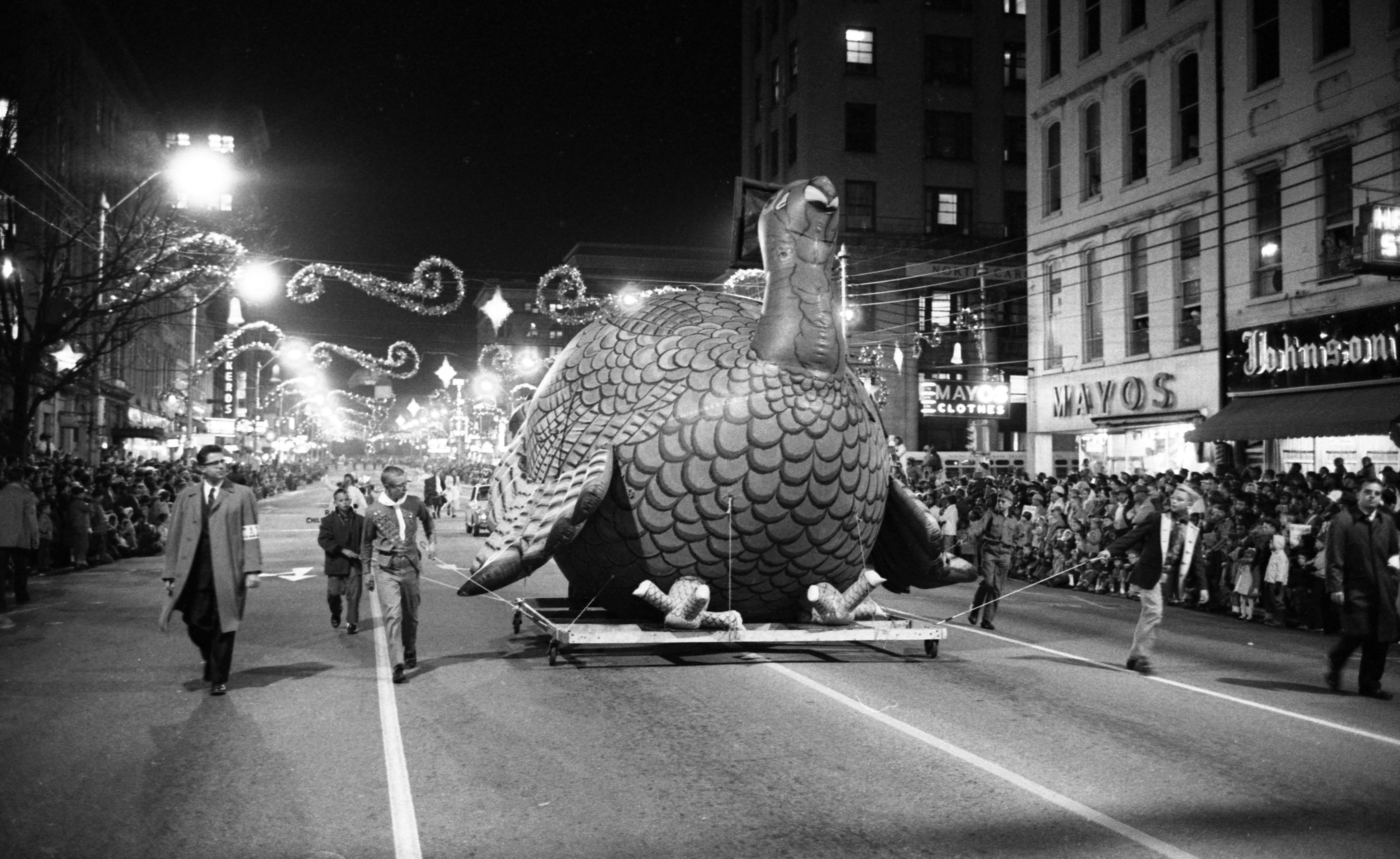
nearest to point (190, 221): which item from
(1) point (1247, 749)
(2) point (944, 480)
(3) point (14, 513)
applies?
(3) point (14, 513)

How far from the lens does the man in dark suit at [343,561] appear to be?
1220cm

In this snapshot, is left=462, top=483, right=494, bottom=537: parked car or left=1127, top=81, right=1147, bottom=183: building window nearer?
left=1127, top=81, right=1147, bottom=183: building window

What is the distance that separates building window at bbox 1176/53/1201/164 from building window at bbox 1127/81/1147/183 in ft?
3.45

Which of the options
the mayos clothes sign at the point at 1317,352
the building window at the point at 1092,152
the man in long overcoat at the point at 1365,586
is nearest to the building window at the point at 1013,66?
the building window at the point at 1092,152

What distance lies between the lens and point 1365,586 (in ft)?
29.9

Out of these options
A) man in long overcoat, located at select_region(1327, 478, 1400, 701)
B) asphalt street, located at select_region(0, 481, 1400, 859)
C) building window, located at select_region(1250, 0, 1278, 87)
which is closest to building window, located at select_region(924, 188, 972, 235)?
building window, located at select_region(1250, 0, 1278, 87)

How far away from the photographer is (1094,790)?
19.5 ft

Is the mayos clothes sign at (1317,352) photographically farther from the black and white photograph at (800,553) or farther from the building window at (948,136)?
the building window at (948,136)

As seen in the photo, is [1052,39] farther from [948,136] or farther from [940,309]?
[948,136]

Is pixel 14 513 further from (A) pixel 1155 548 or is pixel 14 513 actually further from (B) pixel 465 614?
(A) pixel 1155 548

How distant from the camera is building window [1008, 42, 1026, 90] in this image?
4538 cm

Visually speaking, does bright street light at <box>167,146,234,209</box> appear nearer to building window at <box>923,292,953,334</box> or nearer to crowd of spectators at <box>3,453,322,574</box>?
crowd of spectators at <box>3,453,322,574</box>

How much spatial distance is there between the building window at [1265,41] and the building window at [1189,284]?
2.99m

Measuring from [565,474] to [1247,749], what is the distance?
531 centimetres
